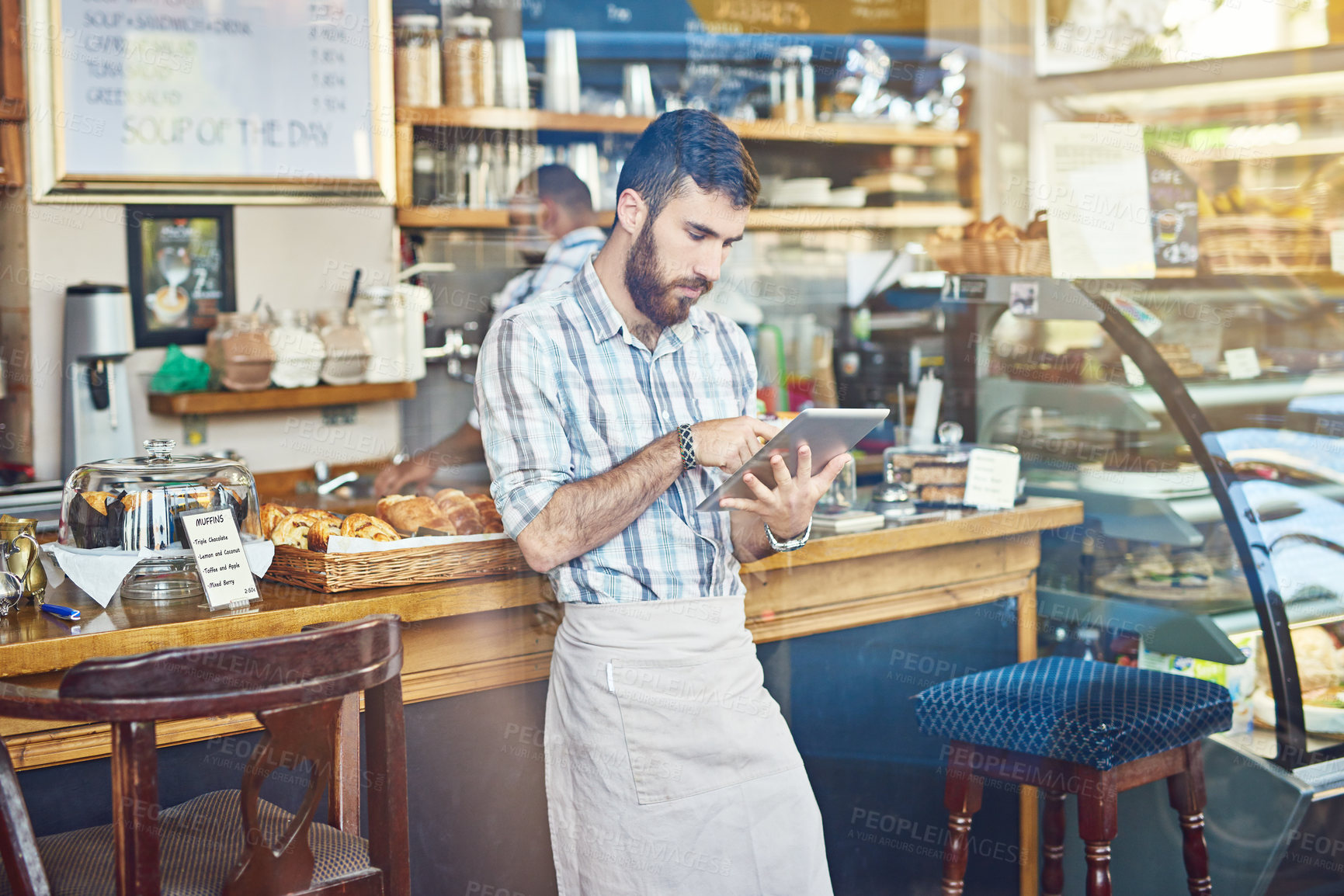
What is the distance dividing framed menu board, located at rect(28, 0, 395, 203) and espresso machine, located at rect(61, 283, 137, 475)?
395 millimetres

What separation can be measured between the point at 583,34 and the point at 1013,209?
6.66 ft

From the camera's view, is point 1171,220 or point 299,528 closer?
point 299,528

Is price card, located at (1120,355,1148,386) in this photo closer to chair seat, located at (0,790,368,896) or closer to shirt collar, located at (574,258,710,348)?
shirt collar, located at (574,258,710,348)

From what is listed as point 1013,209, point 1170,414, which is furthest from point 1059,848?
point 1013,209

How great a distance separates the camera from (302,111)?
12.7ft

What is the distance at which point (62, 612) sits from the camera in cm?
172

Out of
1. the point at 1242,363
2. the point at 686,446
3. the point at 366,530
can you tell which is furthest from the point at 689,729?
the point at 1242,363

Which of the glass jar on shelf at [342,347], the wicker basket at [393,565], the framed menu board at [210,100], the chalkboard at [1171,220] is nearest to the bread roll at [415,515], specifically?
the wicker basket at [393,565]

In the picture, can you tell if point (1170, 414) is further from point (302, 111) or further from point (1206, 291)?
point (302, 111)

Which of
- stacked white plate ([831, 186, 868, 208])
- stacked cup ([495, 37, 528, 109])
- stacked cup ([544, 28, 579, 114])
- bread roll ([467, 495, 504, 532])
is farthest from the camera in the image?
stacked white plate ([831, 186, 868, 208])

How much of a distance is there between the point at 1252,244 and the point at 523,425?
218 centimetres

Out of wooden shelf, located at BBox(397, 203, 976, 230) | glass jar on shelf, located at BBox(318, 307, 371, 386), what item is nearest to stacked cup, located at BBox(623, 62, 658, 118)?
wooden shelf, located at BBox(397, 203, 976, 230)

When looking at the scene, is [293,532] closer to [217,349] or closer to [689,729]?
[689,729]

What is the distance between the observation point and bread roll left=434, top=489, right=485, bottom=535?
2076mm
